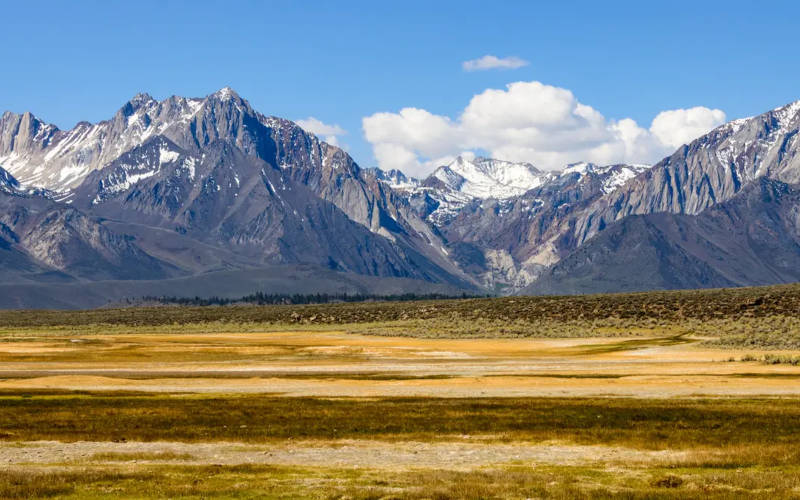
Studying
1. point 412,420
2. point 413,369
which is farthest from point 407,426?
point 413,369

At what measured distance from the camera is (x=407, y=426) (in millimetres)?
43906

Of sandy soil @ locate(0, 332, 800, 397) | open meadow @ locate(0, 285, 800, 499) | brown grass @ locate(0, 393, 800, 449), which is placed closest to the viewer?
open meadow @ locate(0, 285, 800, 499)

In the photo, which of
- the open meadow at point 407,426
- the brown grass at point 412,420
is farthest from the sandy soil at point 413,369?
the brown grass at point 412,420

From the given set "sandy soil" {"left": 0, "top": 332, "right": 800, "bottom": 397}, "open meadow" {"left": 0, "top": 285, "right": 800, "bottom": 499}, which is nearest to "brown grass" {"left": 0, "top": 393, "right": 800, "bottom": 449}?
"open meadow" {"left": 0, "top": 285, "right": 800, "bottom": 499}

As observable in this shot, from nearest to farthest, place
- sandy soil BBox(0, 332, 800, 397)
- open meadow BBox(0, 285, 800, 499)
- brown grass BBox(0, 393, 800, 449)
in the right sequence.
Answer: open meadow BBox(0, 285, 800, 499) → brown grass BBox(0, 393, 800, 449) → sandy soil BBox(0, 332, 800, 397)

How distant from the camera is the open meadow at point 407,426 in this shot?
29.6m

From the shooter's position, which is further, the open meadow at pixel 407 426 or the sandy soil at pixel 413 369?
the sandy soil at pixel 413 369

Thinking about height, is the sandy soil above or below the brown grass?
below

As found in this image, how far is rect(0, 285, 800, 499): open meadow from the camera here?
2959 cm

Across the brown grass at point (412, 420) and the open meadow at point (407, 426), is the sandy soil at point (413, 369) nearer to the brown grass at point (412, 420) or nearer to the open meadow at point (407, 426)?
the open meadow at point (407, 426)

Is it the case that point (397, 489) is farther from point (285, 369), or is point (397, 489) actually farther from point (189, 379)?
point (285, 369)

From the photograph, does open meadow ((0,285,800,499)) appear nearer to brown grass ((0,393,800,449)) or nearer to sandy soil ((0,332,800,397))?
brown grass ((0,393,800,449))

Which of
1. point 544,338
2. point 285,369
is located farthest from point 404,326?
point 285,369

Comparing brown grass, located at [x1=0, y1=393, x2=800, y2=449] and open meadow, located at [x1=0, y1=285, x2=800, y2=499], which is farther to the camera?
brown grass, located at [x1=0, y1=393, x2=800, y2=449]
